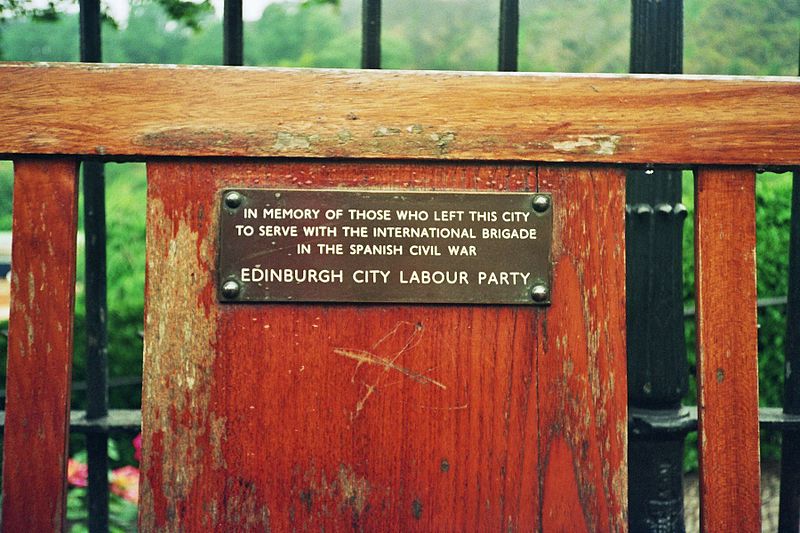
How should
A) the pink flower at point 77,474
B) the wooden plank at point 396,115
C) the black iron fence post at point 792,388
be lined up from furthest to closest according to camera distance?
the pink flower at point 77,474, the black iron fence post at point 792,388, the wooden plank at point 396,115

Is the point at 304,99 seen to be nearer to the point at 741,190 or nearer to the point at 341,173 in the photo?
the point at 341,173

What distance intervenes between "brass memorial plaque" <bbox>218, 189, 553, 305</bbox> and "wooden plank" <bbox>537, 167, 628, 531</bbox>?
0.07m

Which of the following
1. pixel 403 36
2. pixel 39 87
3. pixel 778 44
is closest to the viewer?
pixel 39 87

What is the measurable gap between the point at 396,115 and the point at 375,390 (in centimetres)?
45

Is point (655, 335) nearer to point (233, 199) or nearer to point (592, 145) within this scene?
point (592, 145)

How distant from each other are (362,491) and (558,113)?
690 mm

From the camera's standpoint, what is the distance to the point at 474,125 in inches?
44.7

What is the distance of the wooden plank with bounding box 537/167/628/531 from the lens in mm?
1164

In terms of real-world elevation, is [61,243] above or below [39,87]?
below

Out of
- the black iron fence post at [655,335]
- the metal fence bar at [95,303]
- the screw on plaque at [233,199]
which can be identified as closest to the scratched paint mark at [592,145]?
the black iron fence post at [655,335]

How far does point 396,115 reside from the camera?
1.13 m

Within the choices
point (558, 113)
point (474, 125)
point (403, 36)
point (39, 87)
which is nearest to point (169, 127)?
point (39, 87)

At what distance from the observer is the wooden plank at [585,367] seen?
1.16m

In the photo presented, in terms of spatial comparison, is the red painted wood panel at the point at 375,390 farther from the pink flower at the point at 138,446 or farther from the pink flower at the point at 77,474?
the pink flower at the point at 77,474
